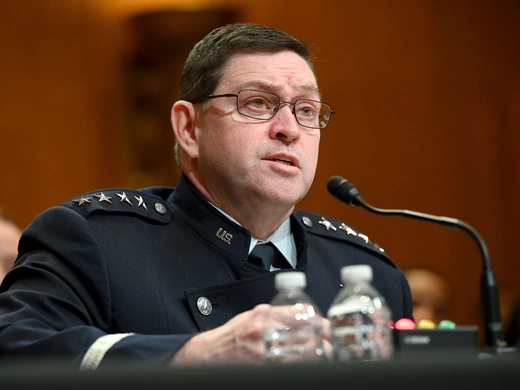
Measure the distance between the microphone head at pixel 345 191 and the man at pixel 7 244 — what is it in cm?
125

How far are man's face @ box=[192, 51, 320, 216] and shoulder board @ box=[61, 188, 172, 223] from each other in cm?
15

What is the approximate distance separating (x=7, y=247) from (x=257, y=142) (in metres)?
1.12

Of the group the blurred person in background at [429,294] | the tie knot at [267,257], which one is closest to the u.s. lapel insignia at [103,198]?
the tie knot at [267,257]

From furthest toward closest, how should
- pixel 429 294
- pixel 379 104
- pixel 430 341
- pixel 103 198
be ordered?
pixel 379 104, pixel 429 294, pixel 103 198, pixel 430 341

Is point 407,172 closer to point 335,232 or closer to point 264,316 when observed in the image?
point 335,232

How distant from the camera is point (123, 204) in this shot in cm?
→ 233

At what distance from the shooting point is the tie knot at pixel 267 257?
2395 millimetres

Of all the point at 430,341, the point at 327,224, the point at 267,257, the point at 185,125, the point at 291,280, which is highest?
the point at 185,125

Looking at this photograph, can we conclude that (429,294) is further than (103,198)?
Yes

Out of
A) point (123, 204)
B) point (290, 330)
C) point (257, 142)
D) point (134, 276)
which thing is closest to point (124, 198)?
point (123, 204)

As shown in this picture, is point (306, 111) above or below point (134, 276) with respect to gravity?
above

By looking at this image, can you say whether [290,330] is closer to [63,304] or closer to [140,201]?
[63,304]

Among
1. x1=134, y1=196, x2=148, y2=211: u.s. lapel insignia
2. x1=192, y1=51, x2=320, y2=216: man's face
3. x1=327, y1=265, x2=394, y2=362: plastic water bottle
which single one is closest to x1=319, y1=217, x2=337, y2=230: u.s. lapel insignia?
x1=192, y1=51, x2=320, y2=216: man's face

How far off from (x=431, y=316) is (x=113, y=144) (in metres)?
1.97
